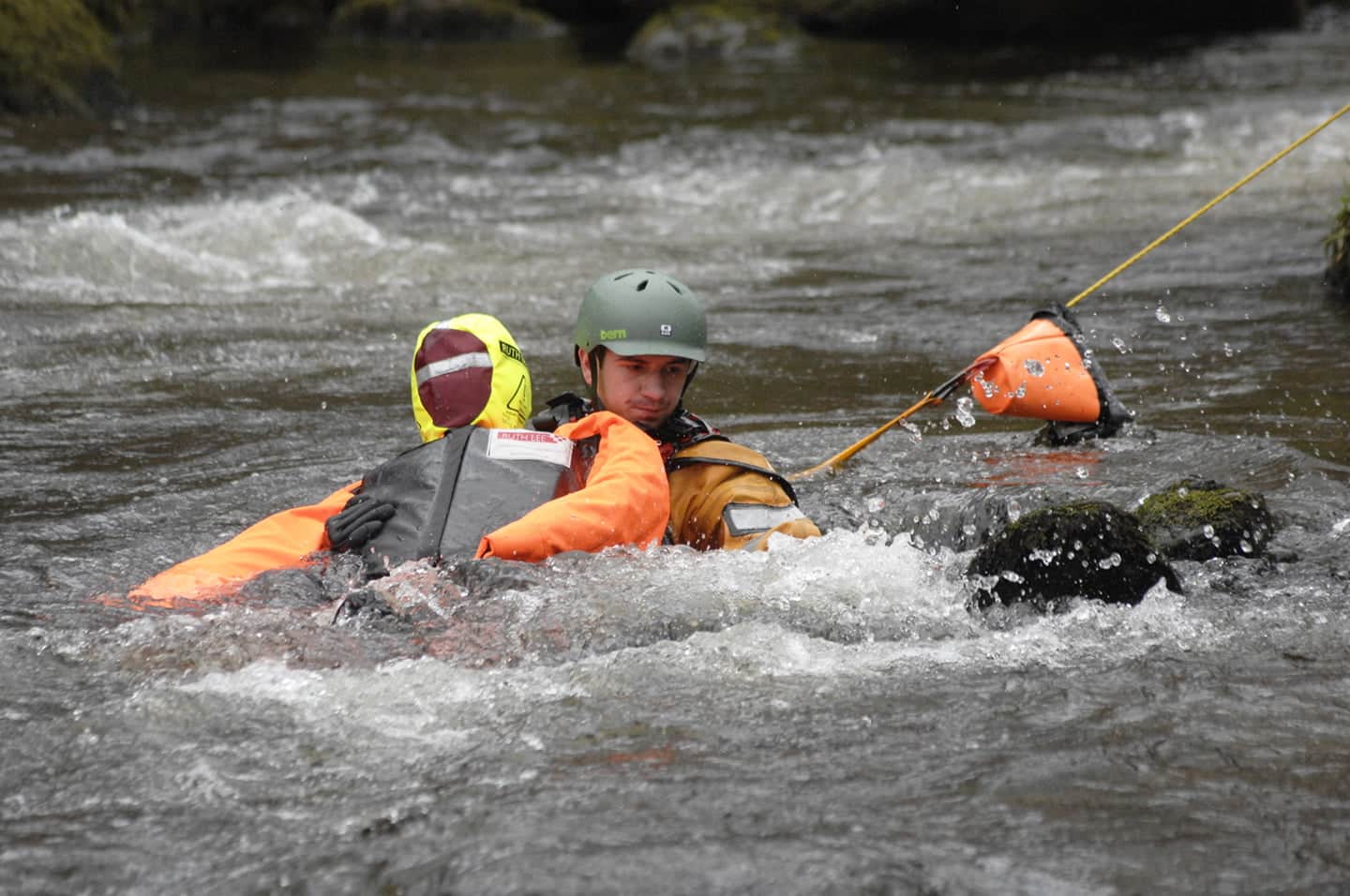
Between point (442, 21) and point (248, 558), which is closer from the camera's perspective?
point (248, 558)

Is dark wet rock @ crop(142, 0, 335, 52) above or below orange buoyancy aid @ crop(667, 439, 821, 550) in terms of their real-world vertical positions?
above

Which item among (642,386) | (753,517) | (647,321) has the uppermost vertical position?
(647,321)

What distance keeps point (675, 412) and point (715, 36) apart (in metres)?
24.8

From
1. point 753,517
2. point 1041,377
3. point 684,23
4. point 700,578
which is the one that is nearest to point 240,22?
point 684,23

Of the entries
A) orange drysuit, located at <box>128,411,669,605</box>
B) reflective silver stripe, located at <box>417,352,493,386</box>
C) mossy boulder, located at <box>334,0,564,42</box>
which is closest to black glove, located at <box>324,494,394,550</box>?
orange drysuit, located at <box>128,411,669,605</box>

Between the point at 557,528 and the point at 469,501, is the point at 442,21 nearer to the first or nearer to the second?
the point at 469,501

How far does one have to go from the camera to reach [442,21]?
33219mm

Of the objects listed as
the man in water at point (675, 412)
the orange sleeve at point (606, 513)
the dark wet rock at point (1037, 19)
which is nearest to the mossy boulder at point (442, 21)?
the dark wet rock at point (1037, 19)

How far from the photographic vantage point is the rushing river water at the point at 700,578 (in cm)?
352

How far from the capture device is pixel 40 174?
14.7 meters

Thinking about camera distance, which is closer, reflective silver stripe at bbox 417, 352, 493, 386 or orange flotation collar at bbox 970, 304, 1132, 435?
reflective silver stripe at bbox 417, 352, 493, 386

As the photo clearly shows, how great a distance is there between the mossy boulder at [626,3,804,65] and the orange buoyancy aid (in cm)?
2365

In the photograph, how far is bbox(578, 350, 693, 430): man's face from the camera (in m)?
5.52

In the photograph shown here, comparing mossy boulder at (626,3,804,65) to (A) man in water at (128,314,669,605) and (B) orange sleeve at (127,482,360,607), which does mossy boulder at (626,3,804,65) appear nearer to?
(A) man in water at (128,314,669,605)
